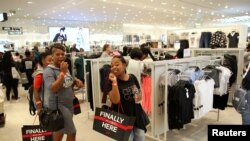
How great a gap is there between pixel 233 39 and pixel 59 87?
19.7ft

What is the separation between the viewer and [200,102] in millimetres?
3318

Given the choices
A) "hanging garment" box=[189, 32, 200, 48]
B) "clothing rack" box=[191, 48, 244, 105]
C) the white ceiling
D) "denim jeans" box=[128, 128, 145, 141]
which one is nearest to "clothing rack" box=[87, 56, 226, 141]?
"denim jeans" box=[128, 128, 145, 141]

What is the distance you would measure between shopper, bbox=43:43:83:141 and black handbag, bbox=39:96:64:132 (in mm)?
71

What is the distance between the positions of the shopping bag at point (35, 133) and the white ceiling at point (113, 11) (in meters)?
10.1

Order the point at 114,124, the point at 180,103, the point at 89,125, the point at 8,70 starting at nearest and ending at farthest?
the point at 114,124, the point at 180,103, the point at 89,125, the point at 8,70

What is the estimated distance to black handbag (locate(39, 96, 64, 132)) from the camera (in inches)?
90.4

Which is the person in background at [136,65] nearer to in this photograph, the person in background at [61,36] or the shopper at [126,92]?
the shopper at [126,92]

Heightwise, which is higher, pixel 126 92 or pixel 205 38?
pixel 205 38

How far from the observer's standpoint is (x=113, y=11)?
16.1 m

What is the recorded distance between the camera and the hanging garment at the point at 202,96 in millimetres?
3293

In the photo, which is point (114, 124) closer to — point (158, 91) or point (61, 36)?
point (158, 91)

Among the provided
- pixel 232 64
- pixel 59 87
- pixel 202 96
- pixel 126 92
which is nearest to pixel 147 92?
pixel 202 96

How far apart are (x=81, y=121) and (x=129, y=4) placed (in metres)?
10.2

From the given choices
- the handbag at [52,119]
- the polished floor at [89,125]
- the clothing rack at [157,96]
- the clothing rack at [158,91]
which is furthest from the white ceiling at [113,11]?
the handbag at [52,119]
